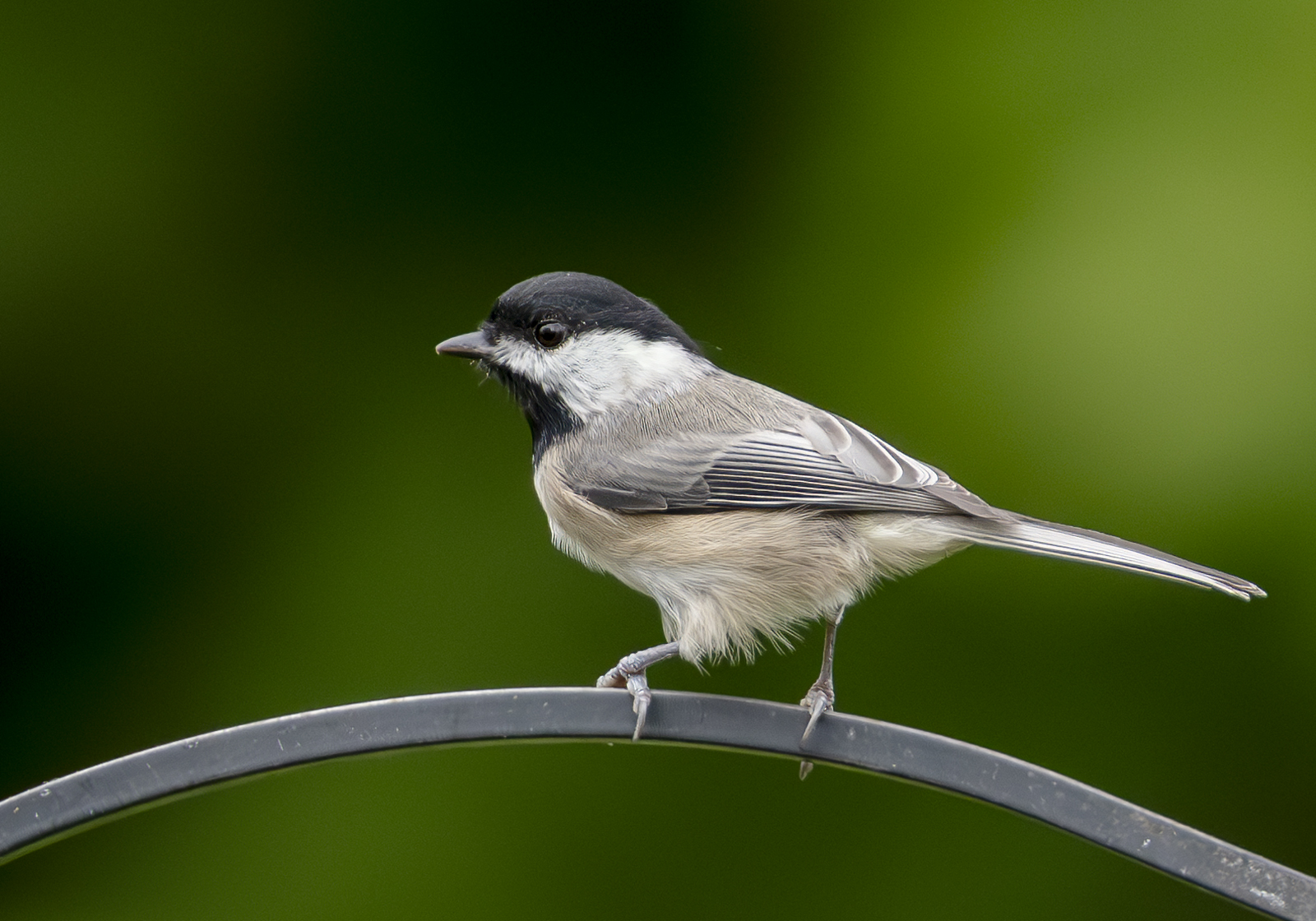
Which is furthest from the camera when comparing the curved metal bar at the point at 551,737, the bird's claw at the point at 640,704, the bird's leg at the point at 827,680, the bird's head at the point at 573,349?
the bird's head at the point at 573,349

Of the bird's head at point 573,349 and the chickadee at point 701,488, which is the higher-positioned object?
the bird's head at point 573,349

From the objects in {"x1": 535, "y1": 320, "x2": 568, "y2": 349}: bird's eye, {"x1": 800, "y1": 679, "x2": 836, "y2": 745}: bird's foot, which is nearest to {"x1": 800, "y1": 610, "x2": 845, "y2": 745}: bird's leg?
{"x1": 800, "y1": 679, "x2": 836, "y2": 745}: bird's foot

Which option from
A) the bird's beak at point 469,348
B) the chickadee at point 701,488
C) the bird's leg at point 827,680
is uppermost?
the bird's beak at point 469,348

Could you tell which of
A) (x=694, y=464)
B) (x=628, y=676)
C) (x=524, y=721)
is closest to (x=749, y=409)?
(x=694, y=464)

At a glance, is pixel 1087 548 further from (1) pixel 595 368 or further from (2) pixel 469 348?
(2) pixel 469 348

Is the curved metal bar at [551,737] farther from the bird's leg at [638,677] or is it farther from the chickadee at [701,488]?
the chickadee at [701,488]

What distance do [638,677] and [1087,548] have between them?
0.58 meters

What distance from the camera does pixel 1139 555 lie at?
143 centimetres

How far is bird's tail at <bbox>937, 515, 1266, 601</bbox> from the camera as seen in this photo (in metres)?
1.37

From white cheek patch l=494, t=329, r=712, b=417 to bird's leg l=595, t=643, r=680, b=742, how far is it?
427 millimetres

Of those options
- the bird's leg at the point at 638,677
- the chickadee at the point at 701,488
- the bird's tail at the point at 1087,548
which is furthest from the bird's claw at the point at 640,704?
the bird's tail at the point at 1087,548

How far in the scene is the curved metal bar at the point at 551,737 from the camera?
112 cm

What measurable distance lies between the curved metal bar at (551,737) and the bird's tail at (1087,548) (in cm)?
32

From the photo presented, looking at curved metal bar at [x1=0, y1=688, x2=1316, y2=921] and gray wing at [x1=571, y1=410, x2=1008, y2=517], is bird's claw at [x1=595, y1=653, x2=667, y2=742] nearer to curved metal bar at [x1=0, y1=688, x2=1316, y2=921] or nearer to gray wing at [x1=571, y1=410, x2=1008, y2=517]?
curved metal bar at [x1=0, y1=688, x2=1316, y2=921]
